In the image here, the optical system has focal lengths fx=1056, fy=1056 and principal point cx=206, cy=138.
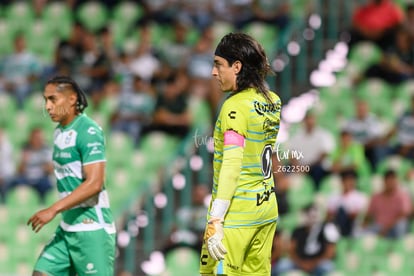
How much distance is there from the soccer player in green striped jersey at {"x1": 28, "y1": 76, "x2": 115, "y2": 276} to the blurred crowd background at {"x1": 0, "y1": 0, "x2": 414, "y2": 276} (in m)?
3.44

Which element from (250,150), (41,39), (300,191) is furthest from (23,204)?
(250,150)

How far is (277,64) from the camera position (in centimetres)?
1248

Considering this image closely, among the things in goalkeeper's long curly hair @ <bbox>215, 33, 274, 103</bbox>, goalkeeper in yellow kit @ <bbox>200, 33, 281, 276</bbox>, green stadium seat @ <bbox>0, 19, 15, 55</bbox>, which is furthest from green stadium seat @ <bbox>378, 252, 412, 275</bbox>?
green stadium seat @ <bbox>0, 19, 15, 55</bbox>

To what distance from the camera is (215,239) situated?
571cm

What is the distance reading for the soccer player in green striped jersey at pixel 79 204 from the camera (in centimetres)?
694

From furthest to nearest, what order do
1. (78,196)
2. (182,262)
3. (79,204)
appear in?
(182,262) → (79,204) → (78,196)

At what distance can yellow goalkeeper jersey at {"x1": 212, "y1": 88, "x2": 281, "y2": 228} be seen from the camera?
5.86 meters

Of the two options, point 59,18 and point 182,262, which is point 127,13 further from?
point 182,262

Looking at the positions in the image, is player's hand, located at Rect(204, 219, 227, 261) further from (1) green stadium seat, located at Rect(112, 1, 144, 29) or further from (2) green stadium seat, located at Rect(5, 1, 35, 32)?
(2) green stadium seat, located at Rect(5, 1, 35, 32)

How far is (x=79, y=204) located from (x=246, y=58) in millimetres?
1668

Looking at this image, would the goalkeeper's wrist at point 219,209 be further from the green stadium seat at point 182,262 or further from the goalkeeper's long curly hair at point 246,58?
the green stadium seat at point 182,262

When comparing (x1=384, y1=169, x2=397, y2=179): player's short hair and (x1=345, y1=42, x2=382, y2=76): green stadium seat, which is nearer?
(x1=384, y1=169, x2=397, y2=179): player's short hair

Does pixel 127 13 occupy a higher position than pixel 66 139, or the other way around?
pixel 127 13

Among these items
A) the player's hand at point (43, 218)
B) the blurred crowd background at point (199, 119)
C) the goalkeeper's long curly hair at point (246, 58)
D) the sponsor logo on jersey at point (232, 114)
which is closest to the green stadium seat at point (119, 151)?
the blurred crowd background at point (199, 119)
